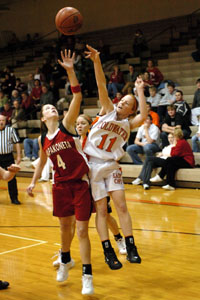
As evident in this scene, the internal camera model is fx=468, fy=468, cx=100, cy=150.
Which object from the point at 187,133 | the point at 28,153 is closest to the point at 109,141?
the point at 187,133

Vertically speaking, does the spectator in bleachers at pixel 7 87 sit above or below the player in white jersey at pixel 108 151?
above

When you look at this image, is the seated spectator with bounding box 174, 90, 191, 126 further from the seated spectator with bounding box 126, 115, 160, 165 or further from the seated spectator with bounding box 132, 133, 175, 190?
the seated spectator with bounding box 132, 133, 175, 190

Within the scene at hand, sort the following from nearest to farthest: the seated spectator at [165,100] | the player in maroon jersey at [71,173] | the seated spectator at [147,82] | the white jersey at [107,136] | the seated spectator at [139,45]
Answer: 1. the player in maroon jersey at [71,173]
2. the white jersey at [107,136]
3. the seated spectator at [165,100]
4. the seated spectator at [147,82]
5. the seated spectator at [139,45]

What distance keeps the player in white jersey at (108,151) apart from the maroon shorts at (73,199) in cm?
35

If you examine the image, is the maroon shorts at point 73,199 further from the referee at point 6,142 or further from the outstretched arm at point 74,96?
the referee at point 6,142

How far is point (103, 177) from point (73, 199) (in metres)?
0.57

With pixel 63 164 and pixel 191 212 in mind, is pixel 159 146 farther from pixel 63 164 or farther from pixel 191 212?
pixel 63 164

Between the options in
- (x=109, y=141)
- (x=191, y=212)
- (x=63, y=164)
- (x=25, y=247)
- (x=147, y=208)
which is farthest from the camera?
(x=147, y=208)

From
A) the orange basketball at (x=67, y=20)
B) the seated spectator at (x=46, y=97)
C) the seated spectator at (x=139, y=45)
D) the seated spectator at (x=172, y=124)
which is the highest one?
the seated spectator at (x=139, y=45)

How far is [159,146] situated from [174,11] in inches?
330

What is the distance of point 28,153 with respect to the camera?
46.1 feet

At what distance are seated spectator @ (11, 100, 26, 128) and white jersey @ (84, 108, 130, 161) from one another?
11.1 meters

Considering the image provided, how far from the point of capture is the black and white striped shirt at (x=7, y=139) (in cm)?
912

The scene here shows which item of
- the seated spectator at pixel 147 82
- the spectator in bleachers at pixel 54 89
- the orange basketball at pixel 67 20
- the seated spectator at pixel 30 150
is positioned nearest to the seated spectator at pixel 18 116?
the spectator in bleachers at pixel 54 89
